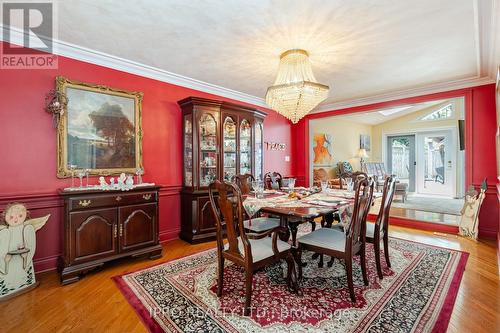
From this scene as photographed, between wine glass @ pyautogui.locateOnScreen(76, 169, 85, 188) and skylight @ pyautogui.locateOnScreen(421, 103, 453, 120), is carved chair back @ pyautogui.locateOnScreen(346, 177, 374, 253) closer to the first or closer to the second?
wine glass @ pyautogui.locateOnScreen(76, 169, 85, 188)

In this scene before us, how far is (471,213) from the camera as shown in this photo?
11.8 ft

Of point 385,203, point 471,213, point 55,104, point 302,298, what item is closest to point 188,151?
point 55,104

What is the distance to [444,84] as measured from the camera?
3.92 meters

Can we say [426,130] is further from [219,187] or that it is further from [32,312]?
[32,312]

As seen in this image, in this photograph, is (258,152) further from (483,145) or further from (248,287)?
(483,145)

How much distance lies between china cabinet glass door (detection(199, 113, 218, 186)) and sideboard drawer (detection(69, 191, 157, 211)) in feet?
2.98

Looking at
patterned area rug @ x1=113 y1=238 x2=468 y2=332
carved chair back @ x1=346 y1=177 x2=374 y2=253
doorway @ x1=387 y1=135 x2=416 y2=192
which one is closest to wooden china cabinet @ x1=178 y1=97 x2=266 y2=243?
patterned area rug @ x1=113 y1=238 x2=468 y2=332

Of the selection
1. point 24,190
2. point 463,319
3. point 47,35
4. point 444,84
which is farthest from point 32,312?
point 444,84

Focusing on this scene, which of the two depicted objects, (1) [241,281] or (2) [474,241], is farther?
(2) [474,241]

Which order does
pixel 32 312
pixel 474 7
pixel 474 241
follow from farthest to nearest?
pixel 474 241
pixel 474 7
pixel 32 312

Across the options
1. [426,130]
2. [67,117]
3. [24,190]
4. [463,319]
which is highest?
[426,130]

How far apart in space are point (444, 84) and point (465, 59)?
3.24 ft

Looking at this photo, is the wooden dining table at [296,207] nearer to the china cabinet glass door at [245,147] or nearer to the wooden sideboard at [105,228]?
the wooden sideboard at [105,228]

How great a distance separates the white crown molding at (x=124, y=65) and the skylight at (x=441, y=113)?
693cm
